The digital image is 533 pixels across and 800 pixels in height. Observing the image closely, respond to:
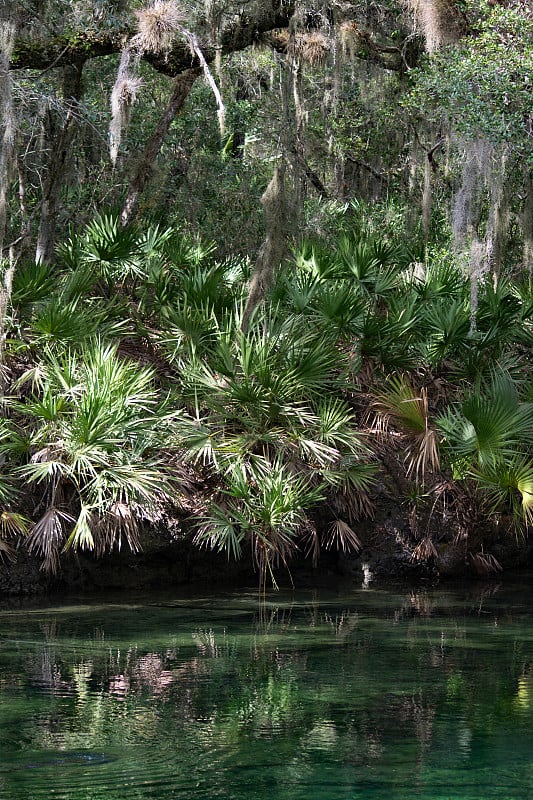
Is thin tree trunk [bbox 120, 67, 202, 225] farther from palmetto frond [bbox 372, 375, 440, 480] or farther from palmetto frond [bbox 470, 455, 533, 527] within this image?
palmetto frond [bbox 470, 455, 533, 527]

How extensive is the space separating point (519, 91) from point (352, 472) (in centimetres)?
481

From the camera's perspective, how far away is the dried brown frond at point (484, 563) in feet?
38.5

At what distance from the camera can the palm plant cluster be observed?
10.1m

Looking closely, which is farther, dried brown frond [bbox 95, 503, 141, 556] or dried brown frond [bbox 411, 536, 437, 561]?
dried brown frond [bbox 411, 536, 437, 561]

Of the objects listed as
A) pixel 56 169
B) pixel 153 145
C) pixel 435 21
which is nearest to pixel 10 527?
pixel 56 169

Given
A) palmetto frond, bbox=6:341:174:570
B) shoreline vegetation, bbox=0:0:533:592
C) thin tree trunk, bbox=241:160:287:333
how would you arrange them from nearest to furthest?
1. palmetto frond, bbox=6:341:174:570
2. shoreline vegetation, bbox=0:0:533:592
3. thin tree trunk, bbox=241:160:287:333

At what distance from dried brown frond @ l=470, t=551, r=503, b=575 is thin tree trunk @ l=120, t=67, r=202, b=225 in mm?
6681

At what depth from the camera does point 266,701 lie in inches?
244

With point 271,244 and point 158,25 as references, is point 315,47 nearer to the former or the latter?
point 158,25

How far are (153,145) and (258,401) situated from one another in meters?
5.91

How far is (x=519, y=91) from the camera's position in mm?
12023

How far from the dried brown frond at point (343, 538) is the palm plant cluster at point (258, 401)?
33 mm

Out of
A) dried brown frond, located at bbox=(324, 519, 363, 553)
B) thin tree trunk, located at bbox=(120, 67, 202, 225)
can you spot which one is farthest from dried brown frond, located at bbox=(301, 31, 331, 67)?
dried brown frond, located at bbox=(324, 519, 363, 553)

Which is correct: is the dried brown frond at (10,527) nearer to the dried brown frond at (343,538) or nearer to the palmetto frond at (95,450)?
the palmetto frond at (95,450)
